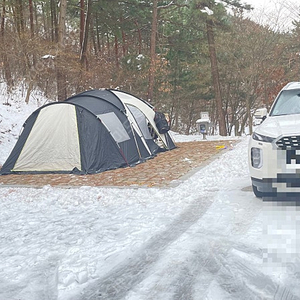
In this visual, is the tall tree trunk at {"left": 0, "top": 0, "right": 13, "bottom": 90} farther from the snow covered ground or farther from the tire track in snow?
the tire track in snow

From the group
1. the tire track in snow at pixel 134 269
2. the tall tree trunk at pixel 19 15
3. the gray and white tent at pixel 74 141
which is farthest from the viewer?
the tall tree trunk at pixel 19 15

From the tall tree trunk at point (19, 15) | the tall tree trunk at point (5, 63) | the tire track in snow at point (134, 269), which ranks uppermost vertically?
the tall tree trunk at point (19, 15)

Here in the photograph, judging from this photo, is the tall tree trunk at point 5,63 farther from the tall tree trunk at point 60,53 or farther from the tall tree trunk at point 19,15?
the tall tree trunk at point 60,53

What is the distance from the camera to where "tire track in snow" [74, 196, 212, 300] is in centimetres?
315

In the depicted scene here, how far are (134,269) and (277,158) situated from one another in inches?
91.6

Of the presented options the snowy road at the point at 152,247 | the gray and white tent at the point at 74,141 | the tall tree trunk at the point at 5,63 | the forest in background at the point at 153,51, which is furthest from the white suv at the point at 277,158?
the tall tree trunk at the point at 5,63

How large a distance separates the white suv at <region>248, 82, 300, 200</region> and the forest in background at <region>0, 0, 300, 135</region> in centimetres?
1175

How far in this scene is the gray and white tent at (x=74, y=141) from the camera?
930cm

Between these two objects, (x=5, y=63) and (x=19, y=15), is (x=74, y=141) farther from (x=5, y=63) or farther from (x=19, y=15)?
(x=19, y=15)

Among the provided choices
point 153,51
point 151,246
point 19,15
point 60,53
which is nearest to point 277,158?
point 151,246

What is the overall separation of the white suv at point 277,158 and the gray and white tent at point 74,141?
16.1 feet

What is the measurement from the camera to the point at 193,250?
12.8ft

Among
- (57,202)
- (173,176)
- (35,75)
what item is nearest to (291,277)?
(57,202)

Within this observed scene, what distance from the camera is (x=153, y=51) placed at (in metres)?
18.4
